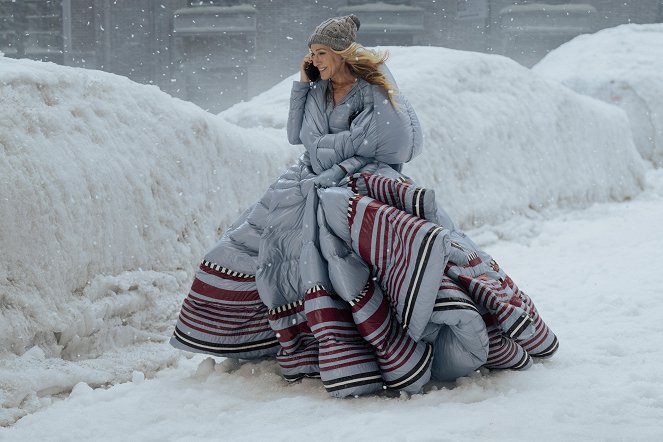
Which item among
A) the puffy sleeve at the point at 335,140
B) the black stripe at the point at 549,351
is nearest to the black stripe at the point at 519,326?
the black stripe at the point at 549,351

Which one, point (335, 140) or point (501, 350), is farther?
point (335, 140)

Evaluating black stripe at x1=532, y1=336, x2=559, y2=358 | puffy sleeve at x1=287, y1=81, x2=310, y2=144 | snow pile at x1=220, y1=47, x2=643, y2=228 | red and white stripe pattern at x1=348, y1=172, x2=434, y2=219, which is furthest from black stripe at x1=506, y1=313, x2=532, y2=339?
snow pile at x1=220, y1=47, x2=643, y2=228

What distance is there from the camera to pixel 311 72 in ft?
12.1

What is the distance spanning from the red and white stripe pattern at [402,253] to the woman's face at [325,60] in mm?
615

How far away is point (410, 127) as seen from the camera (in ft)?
11.8

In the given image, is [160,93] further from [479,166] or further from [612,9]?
[612,9]

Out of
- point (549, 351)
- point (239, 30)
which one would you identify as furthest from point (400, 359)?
point (239, 30)

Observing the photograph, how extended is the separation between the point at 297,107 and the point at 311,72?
0.17 m

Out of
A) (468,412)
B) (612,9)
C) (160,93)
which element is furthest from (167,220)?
(612,9)

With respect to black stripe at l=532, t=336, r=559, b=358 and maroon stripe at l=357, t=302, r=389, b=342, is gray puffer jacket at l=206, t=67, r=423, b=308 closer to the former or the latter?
maroon stripe at l=357, t=302, r=389, b=342

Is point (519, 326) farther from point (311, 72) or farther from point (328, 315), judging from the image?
point (311, 72)

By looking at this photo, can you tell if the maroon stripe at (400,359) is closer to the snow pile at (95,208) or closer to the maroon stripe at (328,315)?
the maroon stripe at (328,315)

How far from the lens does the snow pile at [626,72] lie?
1155cm

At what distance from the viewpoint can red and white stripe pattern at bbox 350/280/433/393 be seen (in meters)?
3.21
